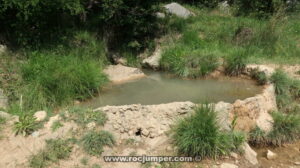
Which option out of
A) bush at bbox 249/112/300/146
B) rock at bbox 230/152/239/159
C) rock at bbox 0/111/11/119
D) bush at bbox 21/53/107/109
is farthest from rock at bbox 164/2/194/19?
rock at bbox 0/111/11/119

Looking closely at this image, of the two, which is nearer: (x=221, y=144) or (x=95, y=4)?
(x=221, y=144)

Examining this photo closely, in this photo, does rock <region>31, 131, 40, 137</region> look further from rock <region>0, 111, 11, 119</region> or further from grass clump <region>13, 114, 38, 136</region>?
rock <region>0, 111, 11, 119</region>

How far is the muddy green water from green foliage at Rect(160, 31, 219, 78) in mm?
284

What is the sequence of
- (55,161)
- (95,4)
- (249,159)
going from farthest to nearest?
(95,4), (249,159), (55,161)

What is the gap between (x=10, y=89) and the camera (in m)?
5.71

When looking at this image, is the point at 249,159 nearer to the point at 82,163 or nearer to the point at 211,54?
the point at 82,163

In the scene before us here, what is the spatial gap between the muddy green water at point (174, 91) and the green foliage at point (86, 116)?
30.9 inches

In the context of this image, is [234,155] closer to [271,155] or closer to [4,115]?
[271,155]

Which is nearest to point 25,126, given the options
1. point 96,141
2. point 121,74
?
point 96,141

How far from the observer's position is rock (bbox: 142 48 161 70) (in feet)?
27.1

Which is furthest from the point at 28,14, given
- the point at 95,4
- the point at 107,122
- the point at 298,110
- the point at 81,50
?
the point at 298,110

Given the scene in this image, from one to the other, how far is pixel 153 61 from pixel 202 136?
454cm

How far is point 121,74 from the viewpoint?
7312 millimetres

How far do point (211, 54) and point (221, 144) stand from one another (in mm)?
3581
